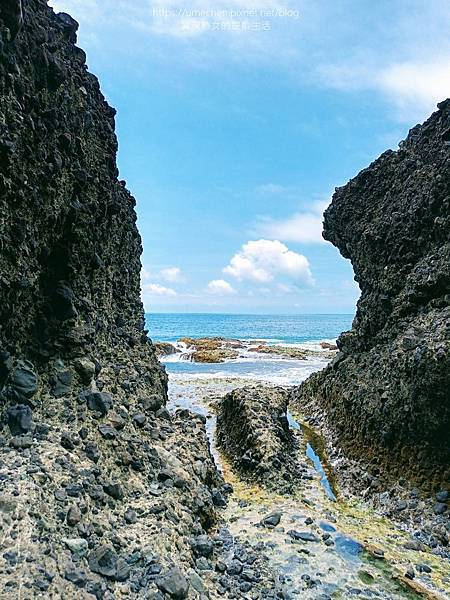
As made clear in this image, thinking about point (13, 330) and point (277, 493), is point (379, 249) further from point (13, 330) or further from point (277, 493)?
point (13, 330)

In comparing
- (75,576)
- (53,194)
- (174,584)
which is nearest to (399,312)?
(53,194)

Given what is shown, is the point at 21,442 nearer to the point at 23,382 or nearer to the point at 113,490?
the point at 23,382

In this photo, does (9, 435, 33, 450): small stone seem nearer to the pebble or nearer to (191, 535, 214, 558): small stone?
(191, 535, 214, 558): small stone

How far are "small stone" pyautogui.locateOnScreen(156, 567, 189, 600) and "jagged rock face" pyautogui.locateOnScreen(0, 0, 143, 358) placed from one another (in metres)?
6.30

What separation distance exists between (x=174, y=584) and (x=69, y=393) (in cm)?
554

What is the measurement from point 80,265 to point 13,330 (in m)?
3.57

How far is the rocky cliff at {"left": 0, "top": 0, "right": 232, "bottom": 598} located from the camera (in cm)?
866

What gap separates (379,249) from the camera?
26.2 meters

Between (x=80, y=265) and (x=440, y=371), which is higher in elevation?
(x=80, y=265)

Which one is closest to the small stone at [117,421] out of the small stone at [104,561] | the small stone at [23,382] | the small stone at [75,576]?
the small stone at [23,382]

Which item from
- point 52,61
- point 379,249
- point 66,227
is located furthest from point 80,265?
point 379,249

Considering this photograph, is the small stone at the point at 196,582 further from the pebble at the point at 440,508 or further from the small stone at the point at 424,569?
the pebble at the point at 440,508

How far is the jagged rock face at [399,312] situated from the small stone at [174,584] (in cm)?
1092

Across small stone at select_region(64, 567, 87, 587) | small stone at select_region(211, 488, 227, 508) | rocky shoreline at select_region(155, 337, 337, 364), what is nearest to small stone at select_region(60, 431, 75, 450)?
small stone at select_region(64, 567, 87, 587)
